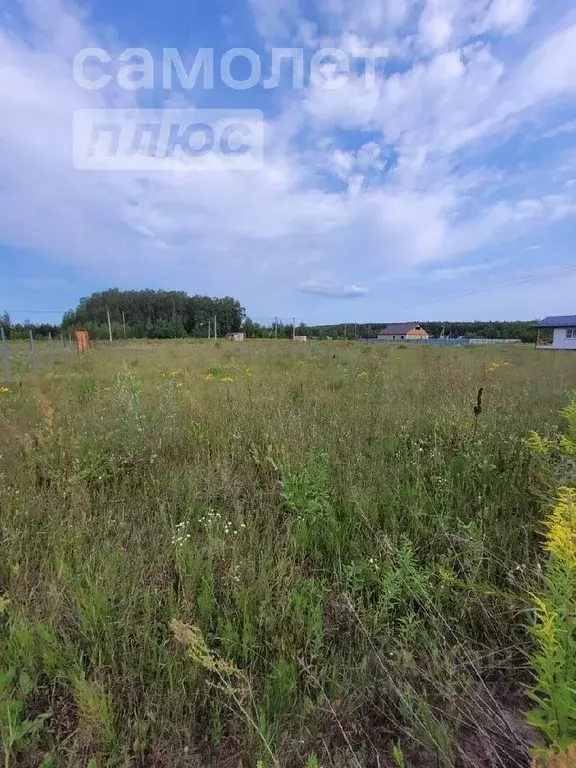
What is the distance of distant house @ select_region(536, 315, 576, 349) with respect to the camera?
36188 mm

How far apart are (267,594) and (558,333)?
45890mm

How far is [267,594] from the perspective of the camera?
175 centimetres

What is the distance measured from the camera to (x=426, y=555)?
201 centimetres

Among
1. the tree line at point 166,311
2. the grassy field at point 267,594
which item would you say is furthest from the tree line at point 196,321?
the grassy field at point 267,594

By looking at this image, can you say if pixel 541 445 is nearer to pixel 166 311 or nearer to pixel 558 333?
pixel 558 333

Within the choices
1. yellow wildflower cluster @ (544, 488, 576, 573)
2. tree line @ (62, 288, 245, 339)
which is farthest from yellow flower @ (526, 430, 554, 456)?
tree line @ (62, 288, 245, 339)

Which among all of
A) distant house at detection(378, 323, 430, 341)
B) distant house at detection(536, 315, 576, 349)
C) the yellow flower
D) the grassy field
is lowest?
the grassy field

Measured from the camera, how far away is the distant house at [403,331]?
78.5 metres

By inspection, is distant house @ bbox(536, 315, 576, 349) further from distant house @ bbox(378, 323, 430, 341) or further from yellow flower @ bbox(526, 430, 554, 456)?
yellow flower @ bbox(526, 430, 554, 456)

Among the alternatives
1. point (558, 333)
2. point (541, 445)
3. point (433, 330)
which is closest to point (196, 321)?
point (433, 330)

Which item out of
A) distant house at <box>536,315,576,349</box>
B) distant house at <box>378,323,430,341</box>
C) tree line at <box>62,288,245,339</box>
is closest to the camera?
distant house at <box>536,315,576,349</box>

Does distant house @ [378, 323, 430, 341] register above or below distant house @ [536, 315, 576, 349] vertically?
above

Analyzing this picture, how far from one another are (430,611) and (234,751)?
0.99m

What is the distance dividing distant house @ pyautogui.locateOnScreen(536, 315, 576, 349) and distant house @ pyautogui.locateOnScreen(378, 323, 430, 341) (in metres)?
36.7
